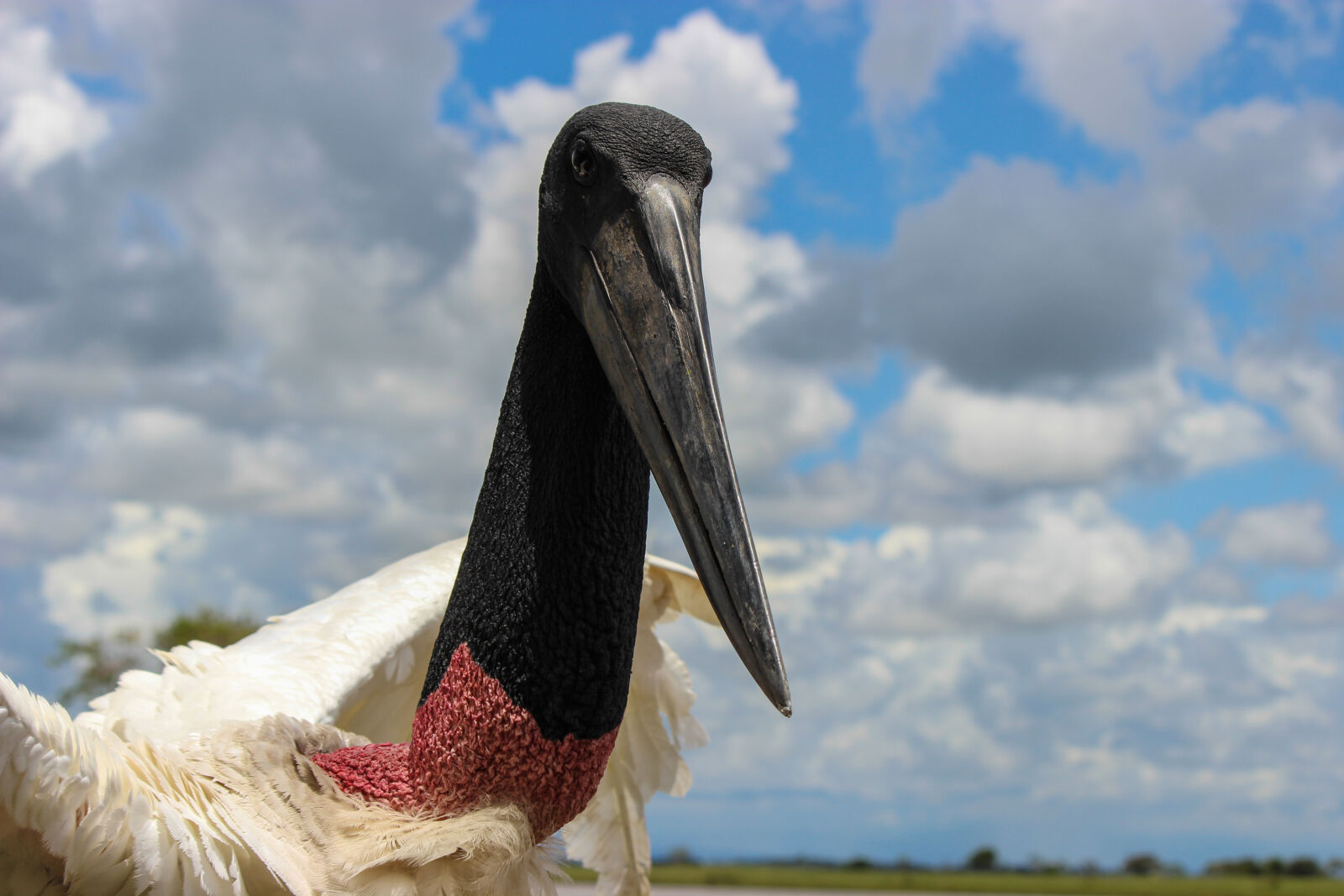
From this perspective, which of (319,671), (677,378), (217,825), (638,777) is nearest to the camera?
(677,378)

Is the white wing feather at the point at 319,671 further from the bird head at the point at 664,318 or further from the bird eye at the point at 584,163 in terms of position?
the bird eye at the point at 584,163

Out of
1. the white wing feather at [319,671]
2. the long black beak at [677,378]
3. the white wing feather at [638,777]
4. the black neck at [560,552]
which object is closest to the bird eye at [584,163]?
the long black beak at [677,378]

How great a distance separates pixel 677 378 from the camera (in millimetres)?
2578

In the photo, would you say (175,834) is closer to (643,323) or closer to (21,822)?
(21,822)

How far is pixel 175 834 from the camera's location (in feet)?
8.52

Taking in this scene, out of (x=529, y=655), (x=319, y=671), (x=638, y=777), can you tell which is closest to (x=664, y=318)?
(x=529, y=655)

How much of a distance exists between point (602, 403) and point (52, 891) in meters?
1.69

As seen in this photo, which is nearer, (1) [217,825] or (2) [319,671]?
(1) [217,825]

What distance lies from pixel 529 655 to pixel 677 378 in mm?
764

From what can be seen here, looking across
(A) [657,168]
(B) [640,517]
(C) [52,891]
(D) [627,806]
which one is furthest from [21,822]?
(D) [627,806]

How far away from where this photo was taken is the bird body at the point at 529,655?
253 centimetres

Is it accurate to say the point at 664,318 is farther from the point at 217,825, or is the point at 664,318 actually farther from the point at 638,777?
the point at 638,777

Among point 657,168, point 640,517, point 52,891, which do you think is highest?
point 657,168

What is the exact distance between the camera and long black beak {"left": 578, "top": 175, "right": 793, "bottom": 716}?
246 centimetres
